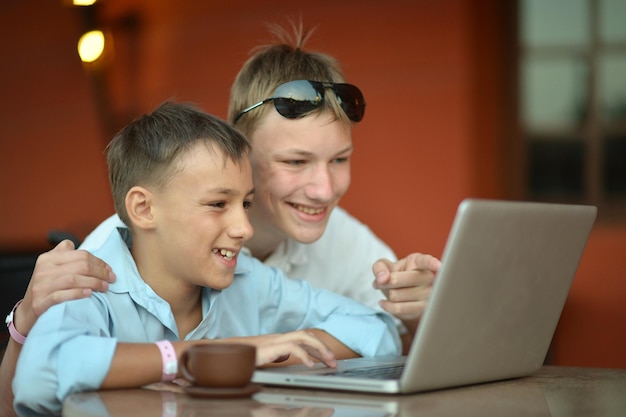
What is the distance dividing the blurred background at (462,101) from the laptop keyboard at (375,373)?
9.23 ft

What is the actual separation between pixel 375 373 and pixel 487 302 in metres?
0.23

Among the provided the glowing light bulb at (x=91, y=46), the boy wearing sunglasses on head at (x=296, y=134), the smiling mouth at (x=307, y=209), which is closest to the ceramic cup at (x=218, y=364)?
the boy wearing sunglasses on head at (x=296, y=134)

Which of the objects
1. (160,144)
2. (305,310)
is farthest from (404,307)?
(160,144)

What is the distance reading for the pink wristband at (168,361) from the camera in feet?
5.02

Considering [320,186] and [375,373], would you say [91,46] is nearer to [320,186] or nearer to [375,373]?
[320,186]

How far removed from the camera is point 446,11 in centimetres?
441

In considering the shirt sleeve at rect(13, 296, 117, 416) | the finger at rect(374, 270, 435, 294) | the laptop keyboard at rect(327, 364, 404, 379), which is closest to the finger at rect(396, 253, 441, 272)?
the finger at rect(374, 270, 435, 294)

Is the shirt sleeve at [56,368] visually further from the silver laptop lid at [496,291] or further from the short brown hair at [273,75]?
the short brown hair at [273,75]

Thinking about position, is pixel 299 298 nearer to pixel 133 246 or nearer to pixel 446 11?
pixel 133 246

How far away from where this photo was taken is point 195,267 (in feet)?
6.15

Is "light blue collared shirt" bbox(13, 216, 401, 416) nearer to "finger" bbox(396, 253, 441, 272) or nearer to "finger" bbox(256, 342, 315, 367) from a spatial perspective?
"finger" bbox(396, 253, 441, 272)

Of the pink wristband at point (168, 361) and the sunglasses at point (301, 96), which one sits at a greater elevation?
the sunglasses at point (301, 96)

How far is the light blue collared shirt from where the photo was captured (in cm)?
148

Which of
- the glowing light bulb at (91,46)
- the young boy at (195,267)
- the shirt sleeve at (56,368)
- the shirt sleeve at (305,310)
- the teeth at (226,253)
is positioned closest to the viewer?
the shirt sleeve at (56,368)
